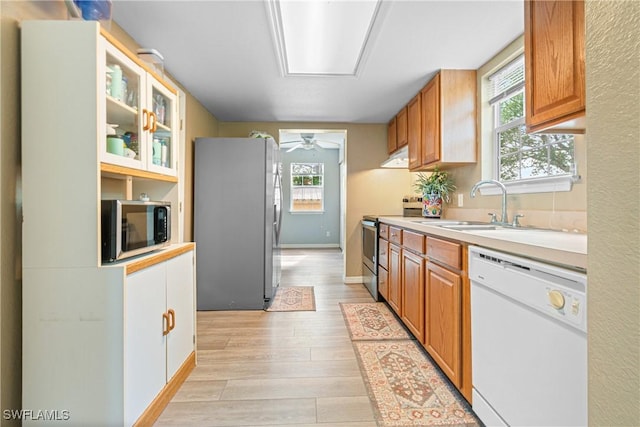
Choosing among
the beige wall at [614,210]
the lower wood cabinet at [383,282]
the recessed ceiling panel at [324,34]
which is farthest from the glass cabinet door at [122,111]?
the lower wood cabinet at [383,282]

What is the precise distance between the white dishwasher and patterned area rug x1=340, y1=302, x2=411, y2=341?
109 centimetres

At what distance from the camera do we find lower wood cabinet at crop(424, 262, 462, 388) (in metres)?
1.63

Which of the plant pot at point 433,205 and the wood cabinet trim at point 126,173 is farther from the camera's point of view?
the plant pot at point 433,205

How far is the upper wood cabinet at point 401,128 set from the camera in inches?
142

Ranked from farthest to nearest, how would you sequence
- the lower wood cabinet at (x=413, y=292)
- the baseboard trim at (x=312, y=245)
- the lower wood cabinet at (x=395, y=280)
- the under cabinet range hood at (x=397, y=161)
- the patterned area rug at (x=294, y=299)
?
the baseboard trim at (x=312, y=245)
the under cabinet range hood at (x=397, y=161)
the patterned area rug at (x=294, y=299)
the lower wood cabinet at (x=395, y=280)
the lower wood cabinet at (x=413, y=292)

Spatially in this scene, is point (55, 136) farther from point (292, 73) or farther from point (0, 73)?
point (292, 73)

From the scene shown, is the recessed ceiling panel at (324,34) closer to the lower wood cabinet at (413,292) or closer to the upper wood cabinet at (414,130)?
the upper wood cabinet at (414,130)

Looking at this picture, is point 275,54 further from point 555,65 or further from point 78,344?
point 78,344

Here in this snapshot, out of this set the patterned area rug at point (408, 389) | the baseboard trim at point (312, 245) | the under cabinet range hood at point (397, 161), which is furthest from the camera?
the baseboard trim at point (312, 245)

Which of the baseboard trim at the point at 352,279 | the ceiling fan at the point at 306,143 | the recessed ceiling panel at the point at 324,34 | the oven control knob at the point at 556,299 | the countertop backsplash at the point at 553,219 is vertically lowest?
the baseboard trim at the point at 352,279

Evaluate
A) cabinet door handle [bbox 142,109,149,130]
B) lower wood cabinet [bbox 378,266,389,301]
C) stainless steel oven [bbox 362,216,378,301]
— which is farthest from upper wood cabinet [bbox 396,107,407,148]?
cabinet door handle [bbox 142,109,149,130]

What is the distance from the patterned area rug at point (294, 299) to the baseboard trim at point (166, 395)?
1284 millimetres

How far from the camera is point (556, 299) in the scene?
957 mm

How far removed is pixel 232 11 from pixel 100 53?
903mm
